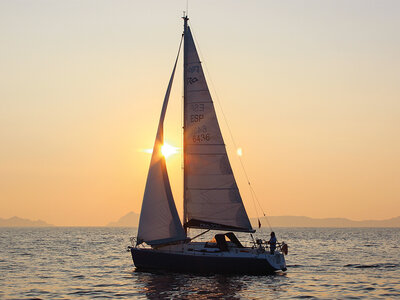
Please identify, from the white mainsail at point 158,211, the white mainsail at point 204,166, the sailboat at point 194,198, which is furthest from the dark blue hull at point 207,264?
the white mainsail at point 204,166

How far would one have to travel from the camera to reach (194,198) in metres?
34.3

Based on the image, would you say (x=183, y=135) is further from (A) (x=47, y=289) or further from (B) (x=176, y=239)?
(A) (x=47, y=289)

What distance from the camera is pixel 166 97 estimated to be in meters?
34.8

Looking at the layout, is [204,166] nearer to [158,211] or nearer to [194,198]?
[194,198]

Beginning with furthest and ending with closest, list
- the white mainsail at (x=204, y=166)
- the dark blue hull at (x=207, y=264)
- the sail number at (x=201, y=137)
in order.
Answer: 1. the sail number at (x=201, y=137)
2. the white mainsail at (x=204, y=166)
3. the dark blue hull at (x=207, y=264)

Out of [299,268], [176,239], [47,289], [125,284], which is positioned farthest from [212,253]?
[299,268]

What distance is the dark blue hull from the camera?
107ft

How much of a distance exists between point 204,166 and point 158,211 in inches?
148

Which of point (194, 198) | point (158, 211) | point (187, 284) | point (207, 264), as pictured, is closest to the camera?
point (187, 284)

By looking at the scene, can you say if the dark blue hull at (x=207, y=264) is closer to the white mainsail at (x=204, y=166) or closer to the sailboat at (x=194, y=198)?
the sailboat at (x=194, y=198)

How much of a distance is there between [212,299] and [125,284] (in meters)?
7.35

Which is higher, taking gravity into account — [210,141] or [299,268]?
[210,141]

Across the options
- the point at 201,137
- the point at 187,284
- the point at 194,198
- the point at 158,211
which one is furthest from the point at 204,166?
the point at 187,284

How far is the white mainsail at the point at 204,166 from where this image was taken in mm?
34281
